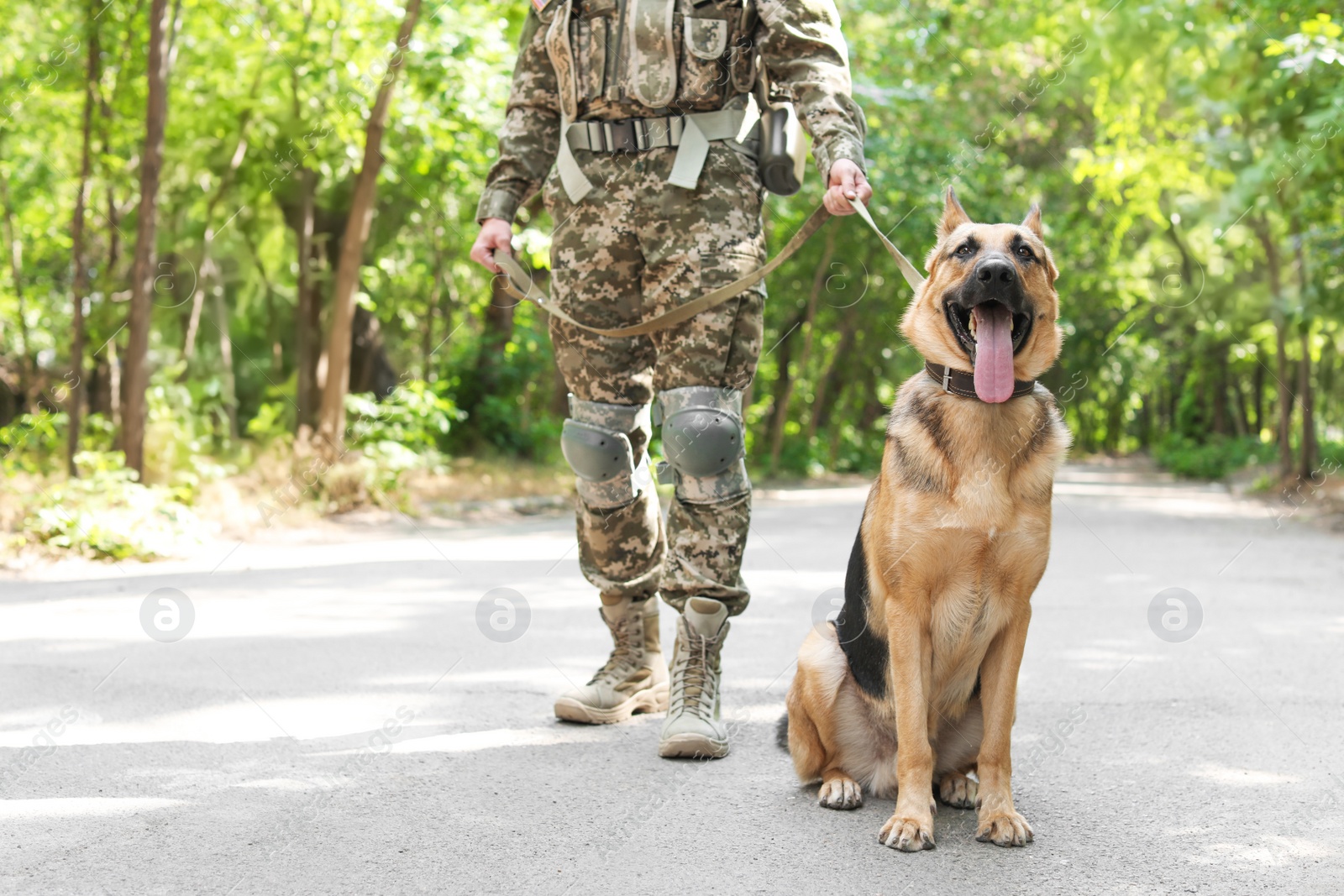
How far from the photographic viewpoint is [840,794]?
110 inches

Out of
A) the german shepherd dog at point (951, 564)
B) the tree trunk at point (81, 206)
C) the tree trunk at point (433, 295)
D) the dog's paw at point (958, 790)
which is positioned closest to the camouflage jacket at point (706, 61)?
the german shepherd dog at point (951, 564)

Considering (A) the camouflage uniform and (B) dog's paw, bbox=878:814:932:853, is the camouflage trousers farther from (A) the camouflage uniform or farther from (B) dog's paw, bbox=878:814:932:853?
(B) dog's paw, bbox=878:814:932:853

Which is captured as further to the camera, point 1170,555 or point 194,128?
point 194,128

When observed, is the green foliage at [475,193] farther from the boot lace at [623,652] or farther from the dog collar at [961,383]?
the dog collar at [961,383]

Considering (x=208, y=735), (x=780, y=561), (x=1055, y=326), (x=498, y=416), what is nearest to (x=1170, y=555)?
(x=780, y=561)

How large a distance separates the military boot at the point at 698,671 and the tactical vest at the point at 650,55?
4.99 ft

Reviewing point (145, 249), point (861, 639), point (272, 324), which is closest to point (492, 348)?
point (272, 324)

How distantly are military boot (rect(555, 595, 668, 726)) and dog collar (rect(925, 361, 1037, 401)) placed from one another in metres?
1.39

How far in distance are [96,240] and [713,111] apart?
13718 mm

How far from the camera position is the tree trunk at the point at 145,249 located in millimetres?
8188

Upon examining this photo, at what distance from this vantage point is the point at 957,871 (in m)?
2.38

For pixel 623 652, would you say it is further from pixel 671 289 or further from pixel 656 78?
pixel 656 78

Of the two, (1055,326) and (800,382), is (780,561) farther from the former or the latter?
(800,382)

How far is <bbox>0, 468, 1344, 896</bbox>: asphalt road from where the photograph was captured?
92.7 inches
